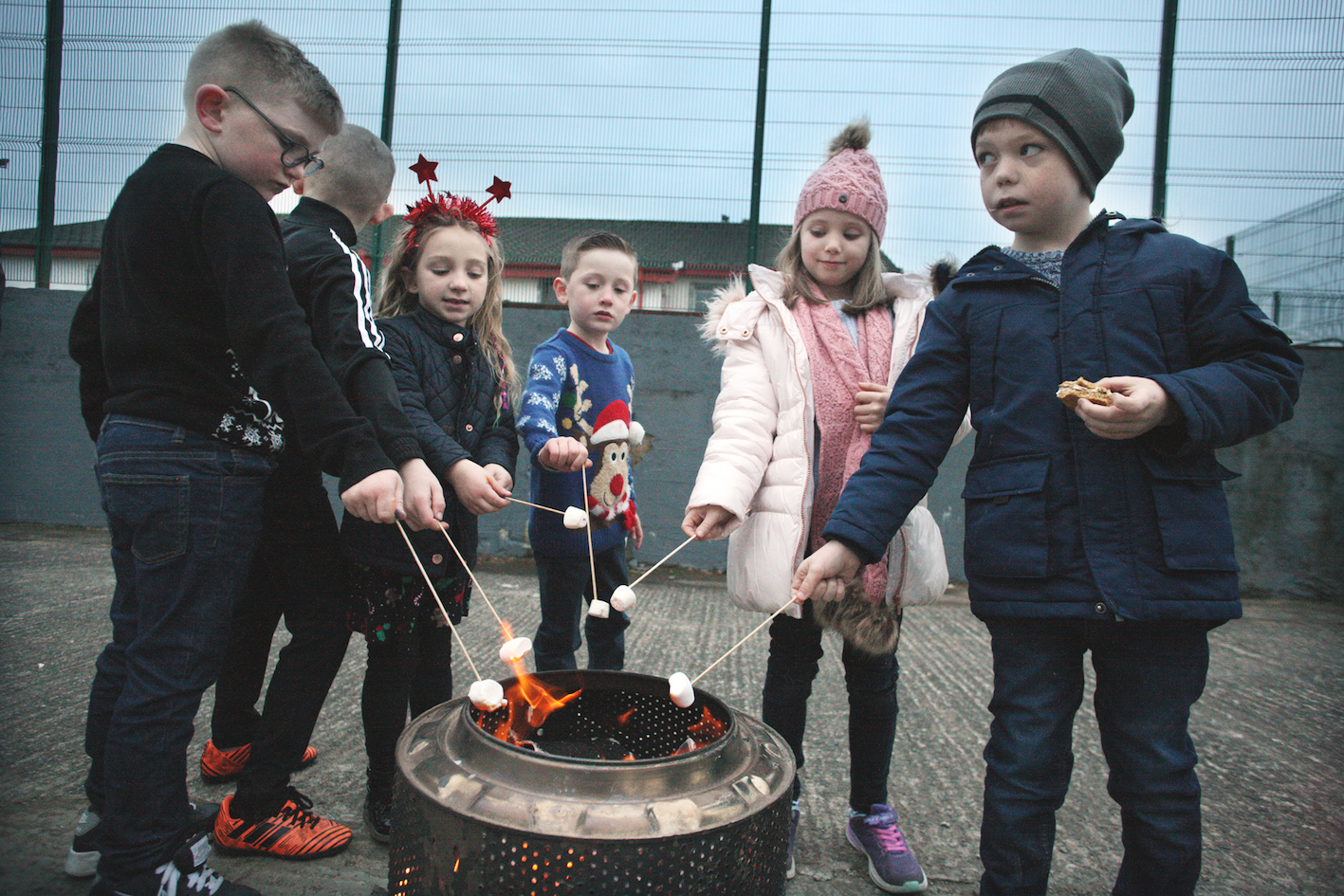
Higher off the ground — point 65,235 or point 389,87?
point 389,87

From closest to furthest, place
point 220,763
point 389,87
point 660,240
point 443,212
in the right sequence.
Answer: point 220,763 < point 443,212 < point 660,240 < point 389,87

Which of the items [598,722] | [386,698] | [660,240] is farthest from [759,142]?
[598,722]

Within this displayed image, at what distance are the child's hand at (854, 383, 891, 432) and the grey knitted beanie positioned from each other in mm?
604

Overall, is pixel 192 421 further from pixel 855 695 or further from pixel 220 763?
pixel 855 695

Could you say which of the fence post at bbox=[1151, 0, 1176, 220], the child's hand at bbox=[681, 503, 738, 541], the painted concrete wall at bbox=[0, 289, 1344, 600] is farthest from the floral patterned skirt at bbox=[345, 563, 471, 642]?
the fence post at bbox=[1151, 0, 1176, 220]

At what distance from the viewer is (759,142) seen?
16.3 ft

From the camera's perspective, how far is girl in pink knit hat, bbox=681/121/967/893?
181 cm

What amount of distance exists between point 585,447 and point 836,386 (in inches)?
33.4

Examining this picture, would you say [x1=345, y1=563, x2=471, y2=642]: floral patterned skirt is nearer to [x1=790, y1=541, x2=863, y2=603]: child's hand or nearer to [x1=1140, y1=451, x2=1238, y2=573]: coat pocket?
[x1=790, y1=541, x2=863, y2=603]: child's hand

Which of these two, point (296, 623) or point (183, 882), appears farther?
point (296, 623)

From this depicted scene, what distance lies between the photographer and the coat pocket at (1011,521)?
4.51ft

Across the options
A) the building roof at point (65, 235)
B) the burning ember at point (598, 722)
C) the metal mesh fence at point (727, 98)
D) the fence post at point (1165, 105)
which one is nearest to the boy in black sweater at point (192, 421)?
the burning ember at point (598, 722)

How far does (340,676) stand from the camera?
2904mm

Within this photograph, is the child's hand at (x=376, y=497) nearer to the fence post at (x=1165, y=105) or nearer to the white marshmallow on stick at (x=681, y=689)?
the white marshmallow on stick at (x=681, y=689)
